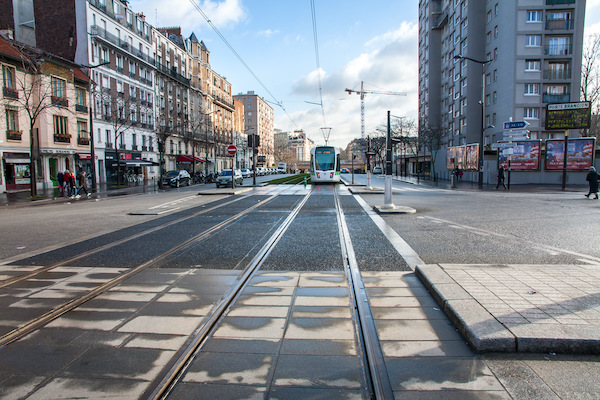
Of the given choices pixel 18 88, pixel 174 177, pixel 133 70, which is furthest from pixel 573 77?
pixel 18 88

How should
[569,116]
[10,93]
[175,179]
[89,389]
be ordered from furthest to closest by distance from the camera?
1. [175,179]
2. [10,93]
3. [569,116]
4. [89,389]

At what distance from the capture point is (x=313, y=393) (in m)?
2.82

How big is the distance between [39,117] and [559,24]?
5465 cm

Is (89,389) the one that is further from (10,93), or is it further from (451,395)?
(10,93)

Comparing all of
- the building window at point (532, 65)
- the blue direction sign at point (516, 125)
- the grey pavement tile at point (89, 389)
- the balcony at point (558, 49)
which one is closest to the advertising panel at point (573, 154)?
the blue direction sign at point (516, 125)

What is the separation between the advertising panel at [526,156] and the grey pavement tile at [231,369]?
34.0 m

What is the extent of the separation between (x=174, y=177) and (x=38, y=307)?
3471 cm

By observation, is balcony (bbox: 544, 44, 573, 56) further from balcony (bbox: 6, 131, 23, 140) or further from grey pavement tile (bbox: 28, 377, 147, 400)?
grey pavement tile (bbox: 28, 377, 147, 400)

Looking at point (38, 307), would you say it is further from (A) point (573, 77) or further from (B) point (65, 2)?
(A) point (573, 77)

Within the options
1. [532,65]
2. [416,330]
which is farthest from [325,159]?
[416,330]

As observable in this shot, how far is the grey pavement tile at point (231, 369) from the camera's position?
9.86 feet

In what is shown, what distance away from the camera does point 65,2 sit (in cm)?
4059

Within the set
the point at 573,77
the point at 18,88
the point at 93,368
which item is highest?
the point at 573,77

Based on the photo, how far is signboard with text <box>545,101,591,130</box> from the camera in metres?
27.2
